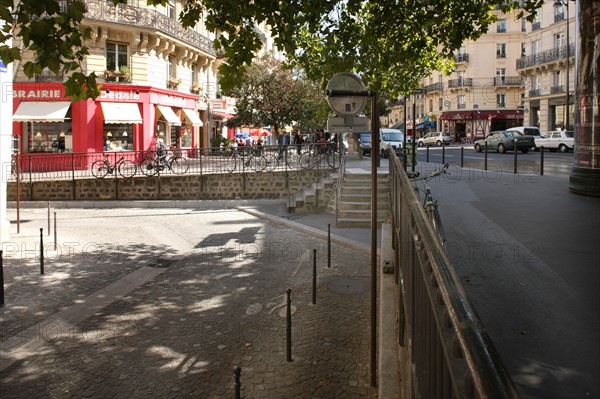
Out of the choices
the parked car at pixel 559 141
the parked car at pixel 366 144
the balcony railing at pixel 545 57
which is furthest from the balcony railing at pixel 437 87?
the parked car at pixel 366 144

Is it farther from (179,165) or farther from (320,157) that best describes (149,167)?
(320,157)

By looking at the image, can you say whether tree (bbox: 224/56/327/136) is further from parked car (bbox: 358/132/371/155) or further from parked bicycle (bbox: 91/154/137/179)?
parked bicycle (bbox: 91/154/137/179)

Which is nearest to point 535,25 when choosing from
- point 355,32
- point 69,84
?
point 355,32

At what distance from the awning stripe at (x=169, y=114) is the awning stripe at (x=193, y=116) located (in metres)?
1.52

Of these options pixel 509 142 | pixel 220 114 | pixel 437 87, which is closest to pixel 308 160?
pixel 509 142

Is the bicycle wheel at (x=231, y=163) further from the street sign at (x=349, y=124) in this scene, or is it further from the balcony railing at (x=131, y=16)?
the street sign at (x=349, y=124)

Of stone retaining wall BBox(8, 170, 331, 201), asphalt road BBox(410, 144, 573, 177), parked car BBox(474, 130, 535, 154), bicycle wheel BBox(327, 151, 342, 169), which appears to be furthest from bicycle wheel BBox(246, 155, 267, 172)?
parked car BBox(474, 130, 535, 154)

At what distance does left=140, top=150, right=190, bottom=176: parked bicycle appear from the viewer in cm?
2128

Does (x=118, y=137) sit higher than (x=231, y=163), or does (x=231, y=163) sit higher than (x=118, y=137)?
(x=118, y=137)

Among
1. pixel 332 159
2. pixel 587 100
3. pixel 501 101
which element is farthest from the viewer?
pixel 501 101

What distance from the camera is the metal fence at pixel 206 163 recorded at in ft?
67.8

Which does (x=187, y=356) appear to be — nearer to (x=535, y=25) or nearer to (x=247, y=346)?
(x=247, y=346)

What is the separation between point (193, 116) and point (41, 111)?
9.55 meters

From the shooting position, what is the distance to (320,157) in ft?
66.5
